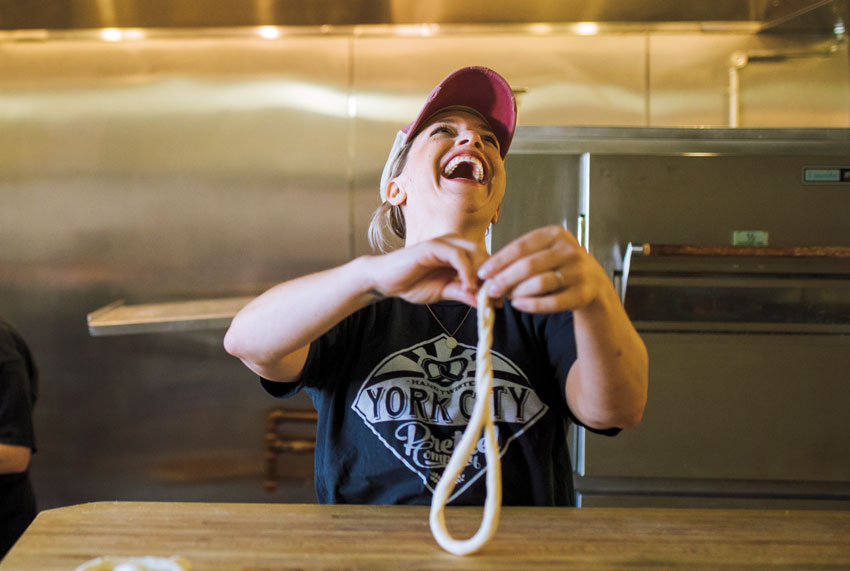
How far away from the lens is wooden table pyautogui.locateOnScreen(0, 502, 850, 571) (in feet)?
1.97

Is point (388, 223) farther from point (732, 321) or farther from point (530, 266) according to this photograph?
point (732, 321)

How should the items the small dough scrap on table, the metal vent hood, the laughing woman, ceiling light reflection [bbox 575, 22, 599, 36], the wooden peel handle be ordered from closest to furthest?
the small dough scrap on table → the laughing woman → the wooden peel handle → the metal vent hood → ceiling light reflection [bbox 575, 22, 599, 36]

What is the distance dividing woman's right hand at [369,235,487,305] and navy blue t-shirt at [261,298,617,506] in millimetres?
226

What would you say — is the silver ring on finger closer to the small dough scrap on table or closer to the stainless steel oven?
the small dough scrap on table

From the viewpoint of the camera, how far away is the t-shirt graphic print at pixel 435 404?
81 cm

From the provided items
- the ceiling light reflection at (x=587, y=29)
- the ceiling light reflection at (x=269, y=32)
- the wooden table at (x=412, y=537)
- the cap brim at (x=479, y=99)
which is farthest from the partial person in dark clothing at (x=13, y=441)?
the ceiling light reflection at (x=587, y=29)

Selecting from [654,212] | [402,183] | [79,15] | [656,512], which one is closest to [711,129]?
[654,212]

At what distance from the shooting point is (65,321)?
87.4 inches

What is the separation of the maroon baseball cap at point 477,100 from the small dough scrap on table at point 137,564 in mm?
556

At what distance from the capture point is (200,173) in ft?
7.14

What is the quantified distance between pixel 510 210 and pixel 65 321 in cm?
159

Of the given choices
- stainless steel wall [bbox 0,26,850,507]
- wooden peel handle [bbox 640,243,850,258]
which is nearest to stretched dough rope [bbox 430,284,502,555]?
wooden peel handle [bbox 640,243,850,258]

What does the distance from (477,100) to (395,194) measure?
0.18 m

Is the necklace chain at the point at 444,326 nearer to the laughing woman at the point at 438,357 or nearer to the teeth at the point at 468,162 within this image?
the laughing woman at the point at 438,357
